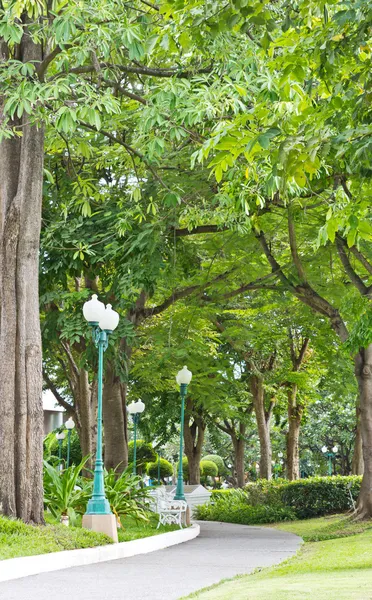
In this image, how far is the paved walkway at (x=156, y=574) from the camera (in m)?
8.63

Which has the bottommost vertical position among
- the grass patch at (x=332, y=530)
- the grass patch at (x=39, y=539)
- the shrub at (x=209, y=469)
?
the grass patch at (x=332, y=530)

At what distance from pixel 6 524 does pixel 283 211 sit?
9929 mm

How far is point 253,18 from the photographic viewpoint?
5559mm

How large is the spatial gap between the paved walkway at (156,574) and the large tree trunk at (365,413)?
3.62 meters

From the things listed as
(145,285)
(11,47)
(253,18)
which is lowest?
(253,18)

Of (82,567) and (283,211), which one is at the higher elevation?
(283,211)

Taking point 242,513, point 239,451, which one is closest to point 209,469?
point 239,451

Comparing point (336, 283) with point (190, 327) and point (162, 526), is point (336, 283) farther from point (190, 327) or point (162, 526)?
point (162, 526)

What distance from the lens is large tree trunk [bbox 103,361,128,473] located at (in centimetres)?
2147

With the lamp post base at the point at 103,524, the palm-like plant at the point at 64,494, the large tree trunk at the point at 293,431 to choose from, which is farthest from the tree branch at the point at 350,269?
the large tree trunk at the point at 293,431

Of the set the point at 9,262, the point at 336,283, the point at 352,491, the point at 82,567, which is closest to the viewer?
the point at 82,567

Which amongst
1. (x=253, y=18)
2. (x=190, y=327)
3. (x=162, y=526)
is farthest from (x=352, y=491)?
(x=253, y=18)

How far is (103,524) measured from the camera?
13875mm

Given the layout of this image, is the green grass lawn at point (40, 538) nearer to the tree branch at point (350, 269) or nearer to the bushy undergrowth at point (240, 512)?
the tree branch at point (350, 269)
